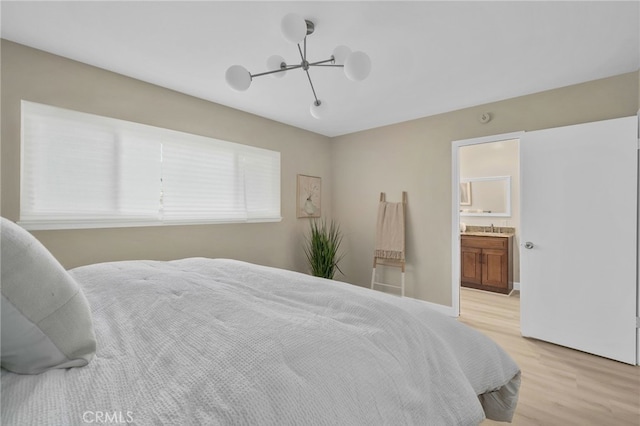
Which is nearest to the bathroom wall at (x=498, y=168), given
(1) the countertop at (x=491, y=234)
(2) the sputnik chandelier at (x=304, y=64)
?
(1) the countertop at (x=491, y=234)

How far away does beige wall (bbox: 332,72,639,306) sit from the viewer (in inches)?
109

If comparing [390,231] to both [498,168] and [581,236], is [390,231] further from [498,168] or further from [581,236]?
[498,168]

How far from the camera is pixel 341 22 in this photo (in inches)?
74.9

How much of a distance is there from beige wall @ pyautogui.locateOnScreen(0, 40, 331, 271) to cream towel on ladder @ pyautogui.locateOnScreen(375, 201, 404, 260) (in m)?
1.08

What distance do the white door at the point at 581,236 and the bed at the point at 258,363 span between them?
1.87m

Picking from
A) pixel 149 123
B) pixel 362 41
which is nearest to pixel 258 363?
pixel 362 41

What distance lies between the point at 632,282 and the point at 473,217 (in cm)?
291

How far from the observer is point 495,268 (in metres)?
4.59

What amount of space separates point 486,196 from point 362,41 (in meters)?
4.10

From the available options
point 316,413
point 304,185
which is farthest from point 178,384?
point 304,185

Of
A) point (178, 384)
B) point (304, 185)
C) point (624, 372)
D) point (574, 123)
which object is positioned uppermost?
point (574, 123)

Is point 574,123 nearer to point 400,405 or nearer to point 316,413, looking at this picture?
point 400,405

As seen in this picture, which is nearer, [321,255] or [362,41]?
[362,41]

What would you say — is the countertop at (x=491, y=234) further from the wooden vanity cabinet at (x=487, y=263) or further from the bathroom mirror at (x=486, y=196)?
the bathroom mirror at (x=486, y=196)
